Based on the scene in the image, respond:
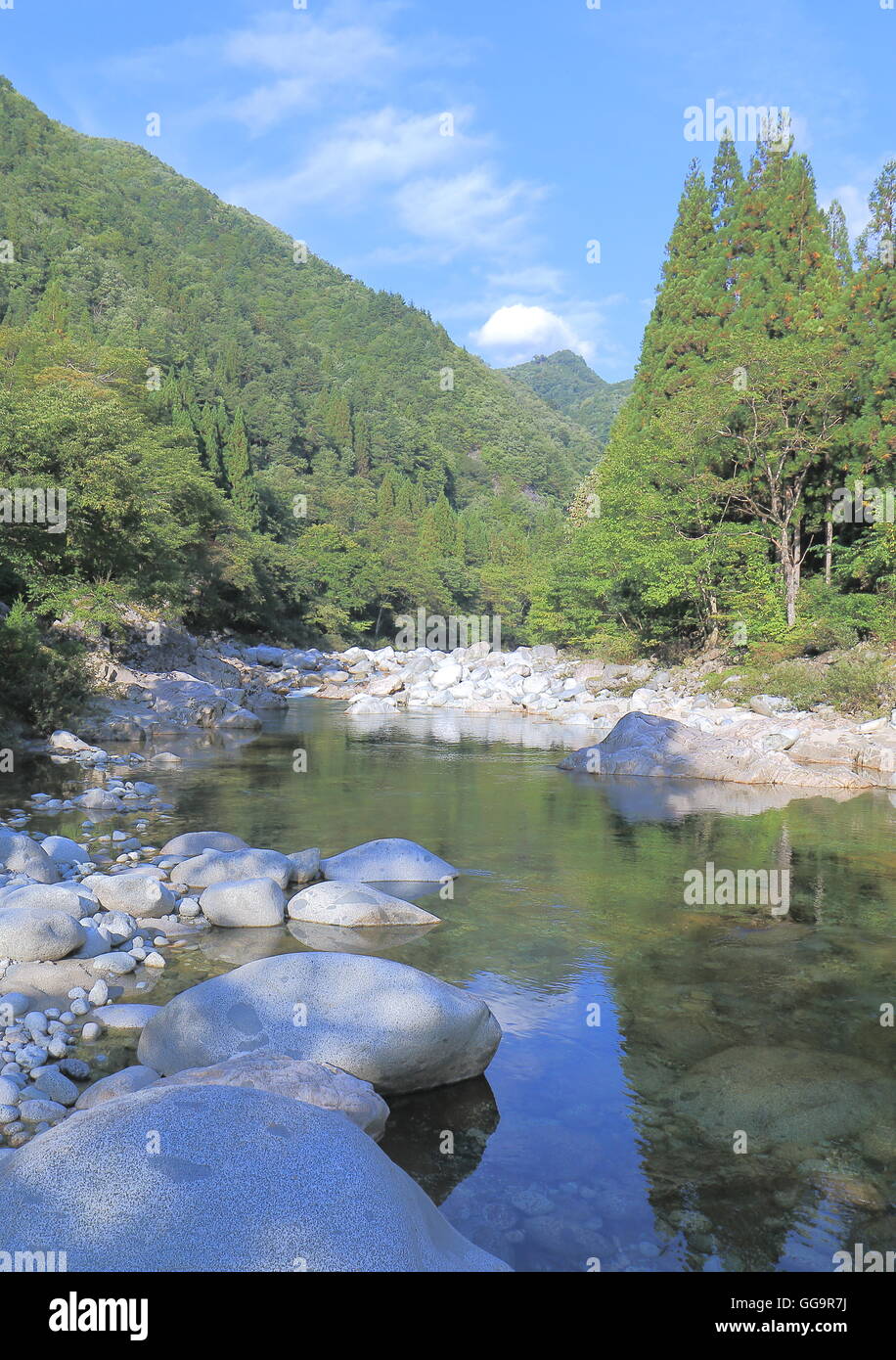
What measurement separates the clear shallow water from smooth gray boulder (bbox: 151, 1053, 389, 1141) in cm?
32

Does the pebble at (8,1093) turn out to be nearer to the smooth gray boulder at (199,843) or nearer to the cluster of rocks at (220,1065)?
the cluster of rocks at (220,1065)

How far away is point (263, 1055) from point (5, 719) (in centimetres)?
1334

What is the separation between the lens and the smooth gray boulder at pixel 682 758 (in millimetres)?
16234

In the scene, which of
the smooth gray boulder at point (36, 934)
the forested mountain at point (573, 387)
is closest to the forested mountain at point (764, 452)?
the smooth gray boulder at point (36, 934)

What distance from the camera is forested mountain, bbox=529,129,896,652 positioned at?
82.6 ft

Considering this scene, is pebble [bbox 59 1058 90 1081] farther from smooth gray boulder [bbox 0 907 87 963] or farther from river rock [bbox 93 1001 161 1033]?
smooth gray boulder [bbox 0 907 87 963]

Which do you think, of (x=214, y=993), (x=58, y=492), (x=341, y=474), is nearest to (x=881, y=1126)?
(x=214, y=993)

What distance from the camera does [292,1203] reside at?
9.70ft

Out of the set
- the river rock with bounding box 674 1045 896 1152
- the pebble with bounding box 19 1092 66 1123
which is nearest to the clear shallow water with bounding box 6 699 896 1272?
the river rock with bounding box 674 1045 896 1152

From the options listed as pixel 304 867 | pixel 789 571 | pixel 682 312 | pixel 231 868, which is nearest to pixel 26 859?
pixel 231 868

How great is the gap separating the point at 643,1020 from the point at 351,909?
2.79 m

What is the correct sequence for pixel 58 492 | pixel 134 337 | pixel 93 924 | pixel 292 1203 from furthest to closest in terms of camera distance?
pixel 134 337, pixel 58 492, pixel 93 924, pixel 292 1203

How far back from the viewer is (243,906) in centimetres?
772
